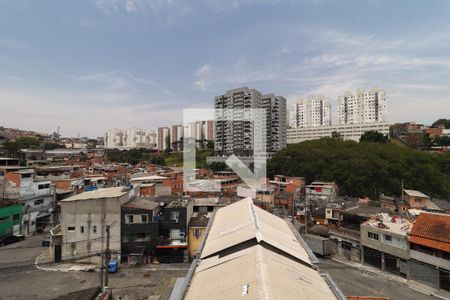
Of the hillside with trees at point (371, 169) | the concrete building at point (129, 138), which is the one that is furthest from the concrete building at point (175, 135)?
the hillside with trees at point (371, 169)

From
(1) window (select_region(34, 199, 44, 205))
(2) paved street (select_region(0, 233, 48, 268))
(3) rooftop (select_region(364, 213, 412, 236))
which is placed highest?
(1) window (select_region(34, 199, 44, 205))

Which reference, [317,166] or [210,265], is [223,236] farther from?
[317,166]

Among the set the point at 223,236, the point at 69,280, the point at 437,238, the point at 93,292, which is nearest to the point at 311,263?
the point at 223,236

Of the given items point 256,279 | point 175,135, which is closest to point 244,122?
point 175,135

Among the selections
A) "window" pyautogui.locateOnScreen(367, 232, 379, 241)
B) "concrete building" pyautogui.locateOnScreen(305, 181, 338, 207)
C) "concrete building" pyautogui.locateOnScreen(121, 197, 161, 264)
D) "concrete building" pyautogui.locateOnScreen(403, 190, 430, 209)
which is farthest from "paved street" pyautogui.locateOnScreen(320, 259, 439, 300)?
"concrete building" pyautogui.locateOnScreen(403, 190, 430, 209)

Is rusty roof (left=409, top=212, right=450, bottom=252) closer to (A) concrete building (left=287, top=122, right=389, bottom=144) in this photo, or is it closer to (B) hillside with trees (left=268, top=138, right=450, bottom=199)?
(B) hillside with trees (left=268, top=138, right=450, bottom=199)

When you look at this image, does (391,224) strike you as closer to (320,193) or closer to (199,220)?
(199,220)
